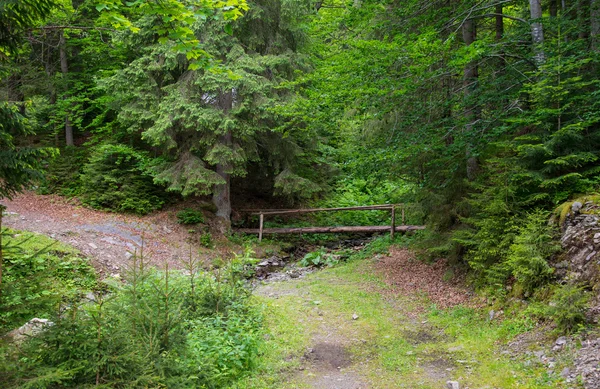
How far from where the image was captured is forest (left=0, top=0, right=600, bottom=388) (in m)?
3.65

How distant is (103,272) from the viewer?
9.89 meters

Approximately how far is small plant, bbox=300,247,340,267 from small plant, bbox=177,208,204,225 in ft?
12.3

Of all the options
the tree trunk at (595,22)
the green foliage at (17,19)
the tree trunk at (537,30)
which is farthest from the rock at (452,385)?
the tree trunk at (595,22)

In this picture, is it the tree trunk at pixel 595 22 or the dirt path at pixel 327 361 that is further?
the tree trunk at pixel 595 22

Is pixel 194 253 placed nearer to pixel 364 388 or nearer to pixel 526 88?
pixel 364 388

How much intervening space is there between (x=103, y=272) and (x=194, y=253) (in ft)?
9.69

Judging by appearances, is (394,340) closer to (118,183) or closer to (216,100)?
(216,100)

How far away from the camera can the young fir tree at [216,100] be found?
12.5 m

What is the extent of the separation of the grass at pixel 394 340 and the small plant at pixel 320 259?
3.50m

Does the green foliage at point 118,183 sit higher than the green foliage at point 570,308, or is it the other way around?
the green foliage at point 118,183

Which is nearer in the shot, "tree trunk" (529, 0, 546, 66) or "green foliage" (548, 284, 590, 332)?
"green foliage" (548, 284, 590, 332)

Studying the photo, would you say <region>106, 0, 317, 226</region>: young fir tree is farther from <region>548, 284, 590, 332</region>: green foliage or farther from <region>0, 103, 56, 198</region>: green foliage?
<region>548, 284, 590, 332</region>: green foliage

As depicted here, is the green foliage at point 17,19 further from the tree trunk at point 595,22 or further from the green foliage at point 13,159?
the tree trunk at point 595,22

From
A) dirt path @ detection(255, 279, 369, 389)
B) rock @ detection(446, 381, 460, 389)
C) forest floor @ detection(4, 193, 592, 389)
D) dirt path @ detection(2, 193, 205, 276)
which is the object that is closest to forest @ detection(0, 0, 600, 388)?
forest floor @ detection(4, 193, 592, 389)
